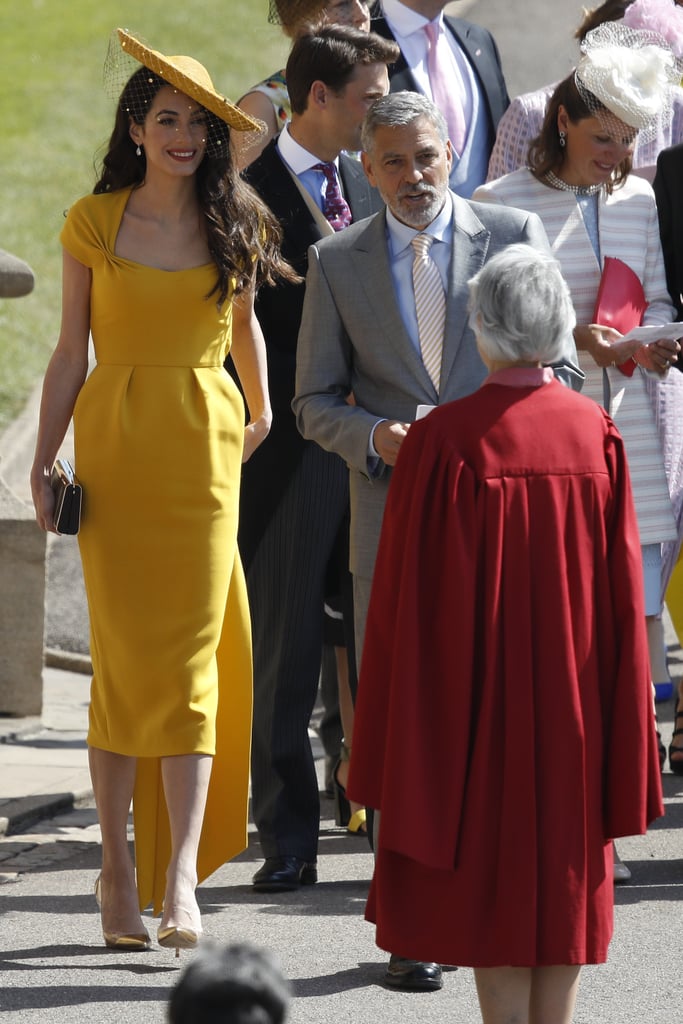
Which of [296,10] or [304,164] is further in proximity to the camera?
[296,10]

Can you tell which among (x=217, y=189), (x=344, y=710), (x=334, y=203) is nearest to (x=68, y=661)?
(x=344, y=710)

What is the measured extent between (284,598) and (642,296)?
1.43 meters

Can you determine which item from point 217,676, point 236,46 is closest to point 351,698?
point 217,676

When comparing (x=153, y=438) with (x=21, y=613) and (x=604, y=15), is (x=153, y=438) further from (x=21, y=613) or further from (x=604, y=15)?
(x=21, y=613)

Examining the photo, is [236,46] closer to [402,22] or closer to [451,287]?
[402,22]

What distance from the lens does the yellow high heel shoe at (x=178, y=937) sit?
4.54 meters

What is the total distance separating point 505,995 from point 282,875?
1.96 m

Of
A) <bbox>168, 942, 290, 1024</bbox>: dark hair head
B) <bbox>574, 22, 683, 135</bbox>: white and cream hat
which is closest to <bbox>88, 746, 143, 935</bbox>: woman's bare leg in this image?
<bbox>574, 22, 683, 135</bbox>: white and cream hat

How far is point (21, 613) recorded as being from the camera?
805 cm

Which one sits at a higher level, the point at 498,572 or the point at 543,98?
the point at 543,98

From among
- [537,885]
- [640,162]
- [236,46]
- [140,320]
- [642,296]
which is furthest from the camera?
[236,46]

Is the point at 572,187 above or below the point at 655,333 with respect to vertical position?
above

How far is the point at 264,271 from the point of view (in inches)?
201

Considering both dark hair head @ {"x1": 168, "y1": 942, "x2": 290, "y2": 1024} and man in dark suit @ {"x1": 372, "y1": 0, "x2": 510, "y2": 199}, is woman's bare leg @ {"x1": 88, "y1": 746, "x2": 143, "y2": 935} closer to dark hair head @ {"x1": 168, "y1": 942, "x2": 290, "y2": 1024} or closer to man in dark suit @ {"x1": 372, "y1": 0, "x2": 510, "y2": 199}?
man in dark suit @ {"x1": 372, "y1": 0, "x2": 510, "y2": 199}
